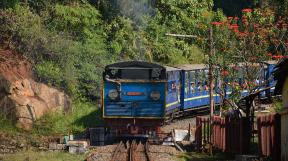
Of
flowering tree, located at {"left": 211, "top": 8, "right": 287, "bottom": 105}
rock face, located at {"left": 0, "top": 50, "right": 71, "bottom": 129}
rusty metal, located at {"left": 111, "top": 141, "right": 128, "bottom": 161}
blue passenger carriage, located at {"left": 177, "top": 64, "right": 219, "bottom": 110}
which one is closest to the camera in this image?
rusty metal, located at {"left": 111, "top": 141, "right": 128, "bottom": 161}

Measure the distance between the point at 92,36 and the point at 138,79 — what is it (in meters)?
11.7

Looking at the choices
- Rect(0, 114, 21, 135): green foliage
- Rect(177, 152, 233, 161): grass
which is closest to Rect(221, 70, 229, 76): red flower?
Rect(177, 152, 233, 161): grass

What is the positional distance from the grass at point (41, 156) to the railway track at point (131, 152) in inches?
49.1

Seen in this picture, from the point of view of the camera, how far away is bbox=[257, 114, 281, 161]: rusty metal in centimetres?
1709

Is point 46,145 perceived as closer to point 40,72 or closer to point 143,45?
point 40,72

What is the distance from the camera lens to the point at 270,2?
44.6 meters

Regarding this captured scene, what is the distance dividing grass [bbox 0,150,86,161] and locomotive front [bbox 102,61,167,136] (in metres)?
3.21

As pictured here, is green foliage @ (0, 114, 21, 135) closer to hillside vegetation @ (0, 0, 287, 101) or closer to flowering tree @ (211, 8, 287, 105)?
hillside vegetation @ (0, 0, 287, 101)

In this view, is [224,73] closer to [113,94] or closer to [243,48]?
[243,48]

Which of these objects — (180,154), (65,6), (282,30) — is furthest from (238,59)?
(65,6)

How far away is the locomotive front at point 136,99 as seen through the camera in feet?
83.8

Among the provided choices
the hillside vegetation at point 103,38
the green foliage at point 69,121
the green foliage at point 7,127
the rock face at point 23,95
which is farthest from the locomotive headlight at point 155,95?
the green foliage at point 7,127

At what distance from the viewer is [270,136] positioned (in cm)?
1756

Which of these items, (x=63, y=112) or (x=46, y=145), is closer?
(x=46, y=145)
